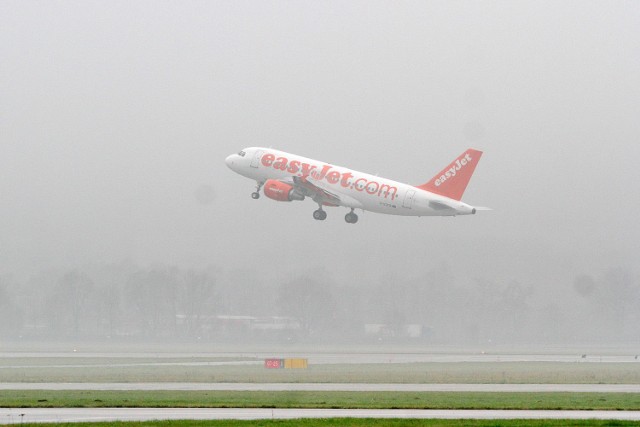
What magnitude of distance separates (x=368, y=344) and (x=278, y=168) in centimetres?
5622

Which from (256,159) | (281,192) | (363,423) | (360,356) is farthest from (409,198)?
(363,423)

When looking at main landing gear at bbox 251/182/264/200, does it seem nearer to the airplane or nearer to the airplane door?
the airplane

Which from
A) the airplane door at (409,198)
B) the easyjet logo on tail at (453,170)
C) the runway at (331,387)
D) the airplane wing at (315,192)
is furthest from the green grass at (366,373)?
the easyjet logo on tail at (453,170)

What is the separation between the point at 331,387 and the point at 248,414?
1999cm

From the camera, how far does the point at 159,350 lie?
4973 inches

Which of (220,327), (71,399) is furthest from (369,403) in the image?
(220,327)

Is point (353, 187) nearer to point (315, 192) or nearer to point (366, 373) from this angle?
point (315, 192)

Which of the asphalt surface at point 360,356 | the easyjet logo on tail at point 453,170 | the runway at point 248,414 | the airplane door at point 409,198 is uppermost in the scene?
the easyjet logo on tail at point 453,170

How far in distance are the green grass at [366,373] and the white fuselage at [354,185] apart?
42.3 ft

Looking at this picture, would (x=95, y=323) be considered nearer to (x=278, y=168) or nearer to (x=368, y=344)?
(x=368, y=344)

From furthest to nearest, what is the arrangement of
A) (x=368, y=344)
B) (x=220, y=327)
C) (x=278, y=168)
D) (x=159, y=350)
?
(x=220, y=327) < (x=368, y=344) < (x=159, y=350) < (x=278, y=168)

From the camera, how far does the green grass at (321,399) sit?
172 ft

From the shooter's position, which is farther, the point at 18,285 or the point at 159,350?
the point at 18,285

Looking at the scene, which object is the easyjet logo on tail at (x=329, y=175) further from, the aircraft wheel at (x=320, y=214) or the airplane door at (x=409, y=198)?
the aircraft wheel at (x=320, y=214)
